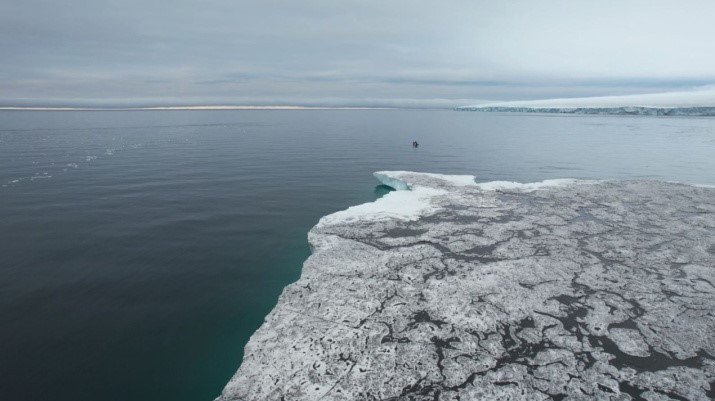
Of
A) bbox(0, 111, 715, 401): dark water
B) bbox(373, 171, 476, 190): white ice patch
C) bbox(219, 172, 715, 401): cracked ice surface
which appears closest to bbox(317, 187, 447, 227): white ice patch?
bbox(219, 172, 715, 401): cracked ice surface

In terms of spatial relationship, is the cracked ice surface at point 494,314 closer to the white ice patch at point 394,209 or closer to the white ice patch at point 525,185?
the white ice patch at point 394,209

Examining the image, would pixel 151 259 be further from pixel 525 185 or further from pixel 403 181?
pixel 525 185

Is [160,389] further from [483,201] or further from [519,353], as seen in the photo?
[483,201]

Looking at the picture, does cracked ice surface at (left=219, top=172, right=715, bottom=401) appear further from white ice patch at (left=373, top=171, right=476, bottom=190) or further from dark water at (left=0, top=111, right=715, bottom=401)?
white ice patch at (left=373, top=171, right=476, bottom=190)

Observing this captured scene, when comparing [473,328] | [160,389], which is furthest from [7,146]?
[473,328]

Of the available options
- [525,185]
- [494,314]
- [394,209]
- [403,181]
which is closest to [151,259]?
[394,209]

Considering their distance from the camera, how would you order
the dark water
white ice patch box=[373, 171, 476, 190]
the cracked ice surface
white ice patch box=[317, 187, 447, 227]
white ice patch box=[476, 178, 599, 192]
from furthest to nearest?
white ice patch box=[373, 171, 476, 190] < white ice patch box=[476, 178, 599, 192] < white ice patch box=[317, 187, 447, 227] < the dark water < the cracked ice surface

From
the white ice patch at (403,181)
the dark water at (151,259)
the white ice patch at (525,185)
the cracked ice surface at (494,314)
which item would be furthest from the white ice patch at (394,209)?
the white ice patch at (525,185)

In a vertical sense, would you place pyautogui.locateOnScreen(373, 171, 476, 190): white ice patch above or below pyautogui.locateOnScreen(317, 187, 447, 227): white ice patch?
above
